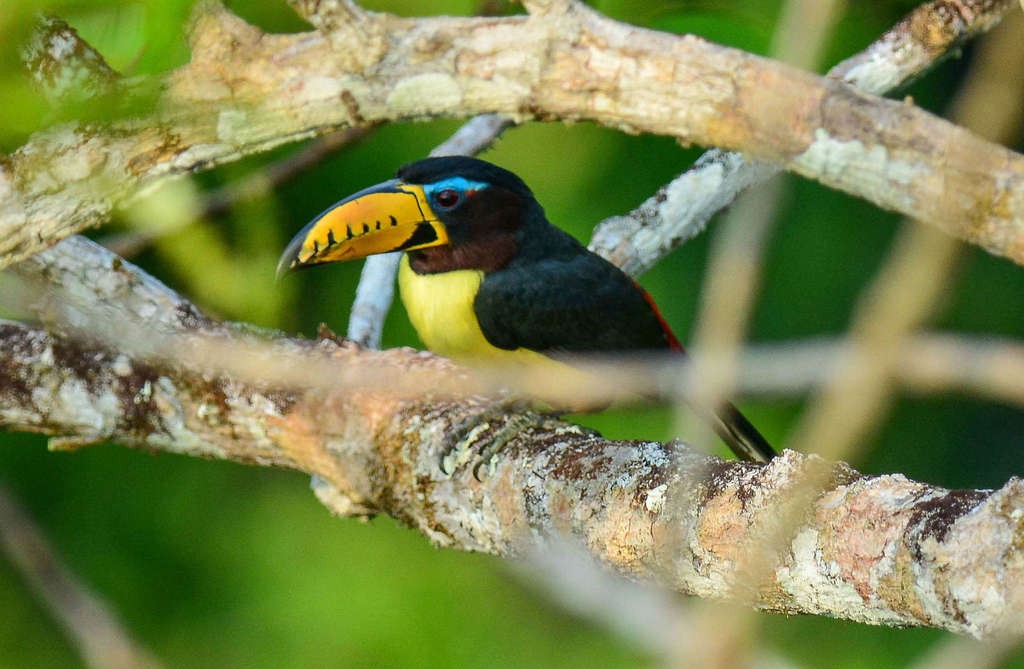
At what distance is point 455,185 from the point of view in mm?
2824

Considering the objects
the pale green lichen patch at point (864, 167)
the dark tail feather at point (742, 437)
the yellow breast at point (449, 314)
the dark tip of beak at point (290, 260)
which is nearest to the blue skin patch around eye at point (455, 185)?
the yellow breast at point (449, 314)

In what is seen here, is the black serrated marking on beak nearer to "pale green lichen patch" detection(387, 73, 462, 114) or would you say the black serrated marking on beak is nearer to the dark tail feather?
the dark tail feather

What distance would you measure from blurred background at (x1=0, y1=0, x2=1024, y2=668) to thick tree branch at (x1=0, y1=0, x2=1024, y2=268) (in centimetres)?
175

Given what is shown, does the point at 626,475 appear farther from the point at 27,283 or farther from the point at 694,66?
the point at 27,283

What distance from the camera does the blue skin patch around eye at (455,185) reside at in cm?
280

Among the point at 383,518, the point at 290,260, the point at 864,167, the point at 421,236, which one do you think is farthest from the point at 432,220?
the point at 383,518

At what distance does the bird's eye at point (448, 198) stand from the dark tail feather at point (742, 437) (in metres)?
0.77

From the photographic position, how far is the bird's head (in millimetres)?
2516

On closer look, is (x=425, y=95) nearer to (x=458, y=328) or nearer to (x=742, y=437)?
(x=458, y=328)

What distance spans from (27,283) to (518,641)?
6.86ft

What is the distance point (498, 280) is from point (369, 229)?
0.38m

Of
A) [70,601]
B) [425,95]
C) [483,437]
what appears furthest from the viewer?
[70,601]

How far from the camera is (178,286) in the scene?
3514mm

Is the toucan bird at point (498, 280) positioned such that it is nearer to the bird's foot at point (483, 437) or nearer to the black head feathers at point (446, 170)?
the black head feathers at point (446, 170)
